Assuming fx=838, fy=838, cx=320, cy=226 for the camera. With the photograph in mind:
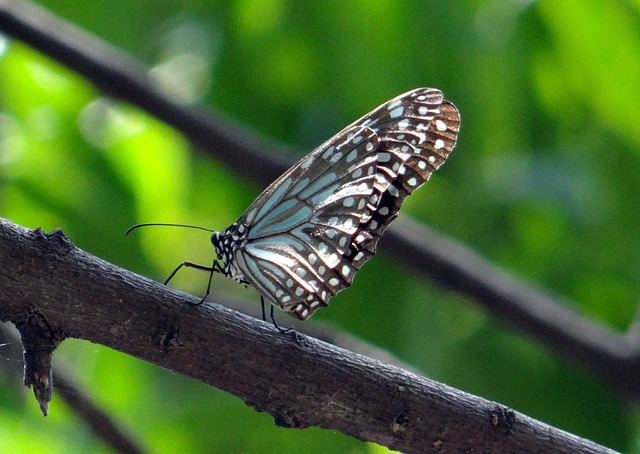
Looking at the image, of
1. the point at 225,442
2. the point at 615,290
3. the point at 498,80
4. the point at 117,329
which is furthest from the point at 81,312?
the point at 615,290

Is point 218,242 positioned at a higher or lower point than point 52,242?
higher

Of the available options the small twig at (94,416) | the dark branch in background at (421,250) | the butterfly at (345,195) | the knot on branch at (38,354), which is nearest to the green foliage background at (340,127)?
the dark branch in background at (421,250)

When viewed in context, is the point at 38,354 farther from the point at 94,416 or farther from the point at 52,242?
the point at 94,416

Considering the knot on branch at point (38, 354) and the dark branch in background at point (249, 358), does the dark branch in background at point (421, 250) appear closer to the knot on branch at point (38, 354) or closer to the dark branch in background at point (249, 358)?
the dark branch in background at point (249, 358)

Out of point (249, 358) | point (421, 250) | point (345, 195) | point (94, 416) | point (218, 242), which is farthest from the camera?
point (421, 250)

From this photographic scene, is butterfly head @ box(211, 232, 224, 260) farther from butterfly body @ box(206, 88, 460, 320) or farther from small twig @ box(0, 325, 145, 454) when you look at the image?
small twig @ box(0, 325, 145, 454)

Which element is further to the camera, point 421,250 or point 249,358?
point 421,250

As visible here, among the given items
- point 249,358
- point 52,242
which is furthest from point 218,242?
point 52,242

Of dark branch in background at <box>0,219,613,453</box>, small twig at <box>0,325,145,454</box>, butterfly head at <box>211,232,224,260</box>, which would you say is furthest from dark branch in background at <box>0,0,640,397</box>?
dark branch in background at <box>0,219,613,453</box>
